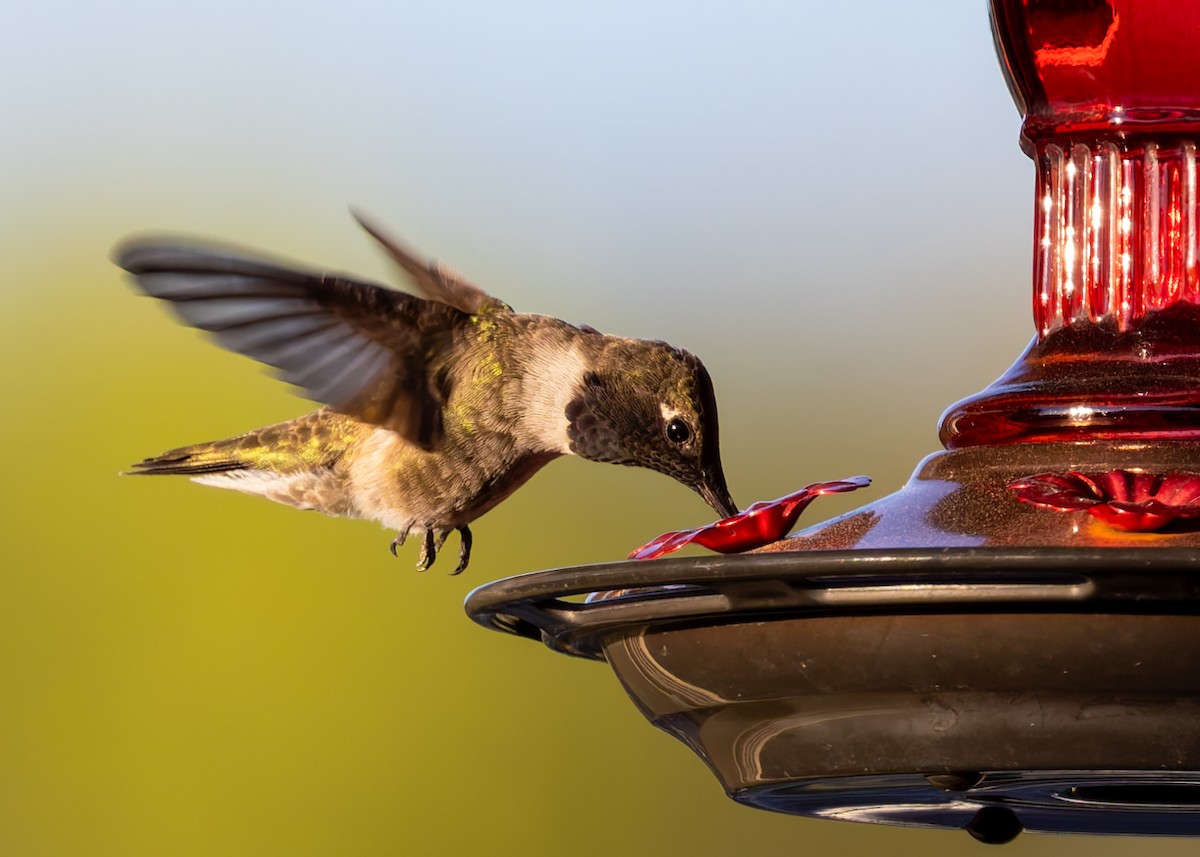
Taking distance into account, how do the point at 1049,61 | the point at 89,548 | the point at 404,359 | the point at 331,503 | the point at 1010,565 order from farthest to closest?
the point at 89,548, the point at 331,503, the point at 404,359, the point at 1049,61, the point at 1010,565

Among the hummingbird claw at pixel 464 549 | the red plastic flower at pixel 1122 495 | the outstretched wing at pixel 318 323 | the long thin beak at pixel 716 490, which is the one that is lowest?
the hummingbird claw at pixel 464 549

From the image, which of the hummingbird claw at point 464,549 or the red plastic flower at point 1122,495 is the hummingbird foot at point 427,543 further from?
the red plastic flower at point 1122,495

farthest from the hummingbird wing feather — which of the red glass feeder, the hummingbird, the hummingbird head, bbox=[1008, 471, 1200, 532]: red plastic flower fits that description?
bbox=[1008, 471, 1200, 532]: red plastic flower

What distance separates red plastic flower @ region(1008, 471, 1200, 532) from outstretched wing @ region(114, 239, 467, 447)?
1612mm

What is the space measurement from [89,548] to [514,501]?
1.61 metres

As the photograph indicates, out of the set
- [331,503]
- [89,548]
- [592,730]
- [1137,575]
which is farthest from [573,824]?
[1137,575]

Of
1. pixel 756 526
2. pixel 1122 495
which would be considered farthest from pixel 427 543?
pixel 1122 495

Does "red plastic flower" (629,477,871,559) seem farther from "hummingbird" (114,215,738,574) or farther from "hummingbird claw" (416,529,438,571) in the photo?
"hummingbird claw" (416,529,438,571)

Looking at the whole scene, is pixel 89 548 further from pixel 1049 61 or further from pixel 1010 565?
pixel 1010 565

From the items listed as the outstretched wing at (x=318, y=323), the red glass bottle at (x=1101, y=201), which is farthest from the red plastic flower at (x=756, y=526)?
the outstretched wing at (x=318, y=323)

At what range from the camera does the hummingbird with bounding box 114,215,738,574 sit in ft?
11.7

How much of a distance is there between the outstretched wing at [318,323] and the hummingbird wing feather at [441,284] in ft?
0.50

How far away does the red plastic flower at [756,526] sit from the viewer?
192cm

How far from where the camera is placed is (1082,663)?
1530 millimetres
